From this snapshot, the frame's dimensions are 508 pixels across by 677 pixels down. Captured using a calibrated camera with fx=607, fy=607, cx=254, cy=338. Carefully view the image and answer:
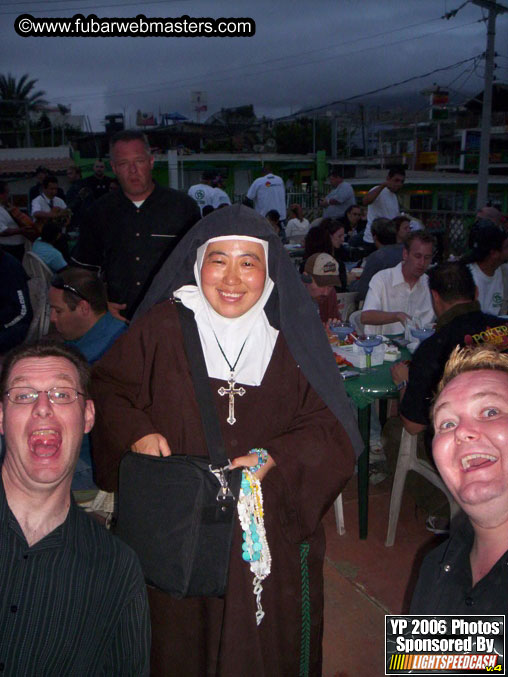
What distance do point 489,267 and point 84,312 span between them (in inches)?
144

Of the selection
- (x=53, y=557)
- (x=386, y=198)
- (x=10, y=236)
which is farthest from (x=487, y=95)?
(x=53, y=557)

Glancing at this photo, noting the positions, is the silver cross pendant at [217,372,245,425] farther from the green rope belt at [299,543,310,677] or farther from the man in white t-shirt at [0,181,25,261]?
the man in white t-shirt at [0,181,25,261]

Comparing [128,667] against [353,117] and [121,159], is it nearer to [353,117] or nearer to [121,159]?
[121,159]

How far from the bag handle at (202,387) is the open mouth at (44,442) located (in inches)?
18.7

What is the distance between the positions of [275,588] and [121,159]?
9.14 feet

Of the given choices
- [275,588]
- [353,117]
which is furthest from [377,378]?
[353,117]

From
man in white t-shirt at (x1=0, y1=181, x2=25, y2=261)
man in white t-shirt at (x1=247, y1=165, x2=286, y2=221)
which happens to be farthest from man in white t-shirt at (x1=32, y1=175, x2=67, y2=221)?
man in white t-shirt at (x1=247, y1=165, x2=286, y2=221)

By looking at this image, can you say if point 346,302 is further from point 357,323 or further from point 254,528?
point 254,528

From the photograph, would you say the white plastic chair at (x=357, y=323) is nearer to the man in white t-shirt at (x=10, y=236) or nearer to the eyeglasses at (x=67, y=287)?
the eyeglasses at (x=67, y=287)

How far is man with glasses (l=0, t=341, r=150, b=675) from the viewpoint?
166 cm

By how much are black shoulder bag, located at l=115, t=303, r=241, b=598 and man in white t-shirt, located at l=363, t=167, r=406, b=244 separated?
6.87 m

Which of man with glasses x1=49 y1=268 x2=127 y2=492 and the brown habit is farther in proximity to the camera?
man with glasses x1=49 y1=268 x2=127 y2=492

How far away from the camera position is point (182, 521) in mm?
1840

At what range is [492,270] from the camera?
17.5 ft
